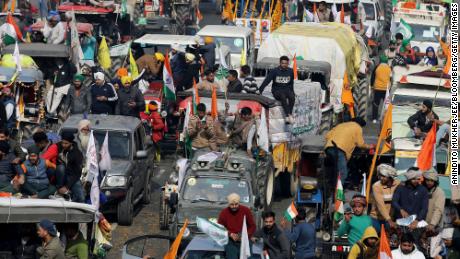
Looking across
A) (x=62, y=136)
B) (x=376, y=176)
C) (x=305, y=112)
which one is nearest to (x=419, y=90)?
(x=305, y=112)

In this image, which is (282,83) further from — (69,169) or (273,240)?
(273,240)

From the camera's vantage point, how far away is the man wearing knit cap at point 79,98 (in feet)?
97.6

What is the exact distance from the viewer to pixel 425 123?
2669 centimetres

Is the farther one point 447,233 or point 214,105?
point 214,105

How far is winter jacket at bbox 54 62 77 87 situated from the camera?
31.9 meters

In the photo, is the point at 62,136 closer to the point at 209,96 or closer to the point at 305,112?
the point at 209,96

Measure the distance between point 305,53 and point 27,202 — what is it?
1691cm

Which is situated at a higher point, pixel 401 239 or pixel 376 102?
pixel 401 239

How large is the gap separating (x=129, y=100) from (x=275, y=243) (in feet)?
33.4

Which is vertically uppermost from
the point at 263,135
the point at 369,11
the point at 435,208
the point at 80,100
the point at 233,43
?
the point at 435,208

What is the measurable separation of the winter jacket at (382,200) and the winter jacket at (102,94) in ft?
30.1

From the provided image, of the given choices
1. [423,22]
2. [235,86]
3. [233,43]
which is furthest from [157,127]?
[423,22]

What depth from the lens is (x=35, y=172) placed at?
2331 centimetres

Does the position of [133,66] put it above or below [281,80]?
below
